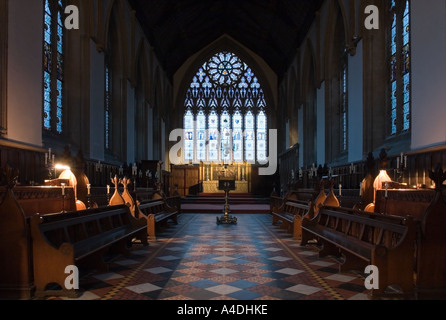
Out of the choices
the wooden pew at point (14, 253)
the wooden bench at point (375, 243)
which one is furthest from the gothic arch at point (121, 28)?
the wooden pew at point (14, 253)

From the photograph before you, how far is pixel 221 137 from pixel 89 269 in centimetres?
2307

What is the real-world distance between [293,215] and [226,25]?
2003 cm

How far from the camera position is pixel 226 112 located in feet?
93.4

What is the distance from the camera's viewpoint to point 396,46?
11.1 meters

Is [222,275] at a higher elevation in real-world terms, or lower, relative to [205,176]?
lower

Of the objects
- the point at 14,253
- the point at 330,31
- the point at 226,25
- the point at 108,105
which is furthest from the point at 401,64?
the point at 226,25

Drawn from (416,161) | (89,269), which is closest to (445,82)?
(416,161)

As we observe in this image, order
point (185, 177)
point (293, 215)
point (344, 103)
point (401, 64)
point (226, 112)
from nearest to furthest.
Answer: point (293, 215)
point (401, 64)
point (344, 103)
point (185, 177)
point (226, 112)

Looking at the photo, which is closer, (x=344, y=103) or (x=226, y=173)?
(x=344, y=103)

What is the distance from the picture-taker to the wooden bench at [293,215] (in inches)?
343

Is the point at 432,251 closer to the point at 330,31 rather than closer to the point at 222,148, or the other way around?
the point at 330,31

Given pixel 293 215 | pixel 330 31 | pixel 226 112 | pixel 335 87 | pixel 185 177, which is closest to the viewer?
pixel 293 215

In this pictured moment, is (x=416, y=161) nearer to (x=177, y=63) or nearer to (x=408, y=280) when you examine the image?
(x=408, y=280)

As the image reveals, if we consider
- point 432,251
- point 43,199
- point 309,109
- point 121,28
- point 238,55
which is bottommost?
point 432,251
